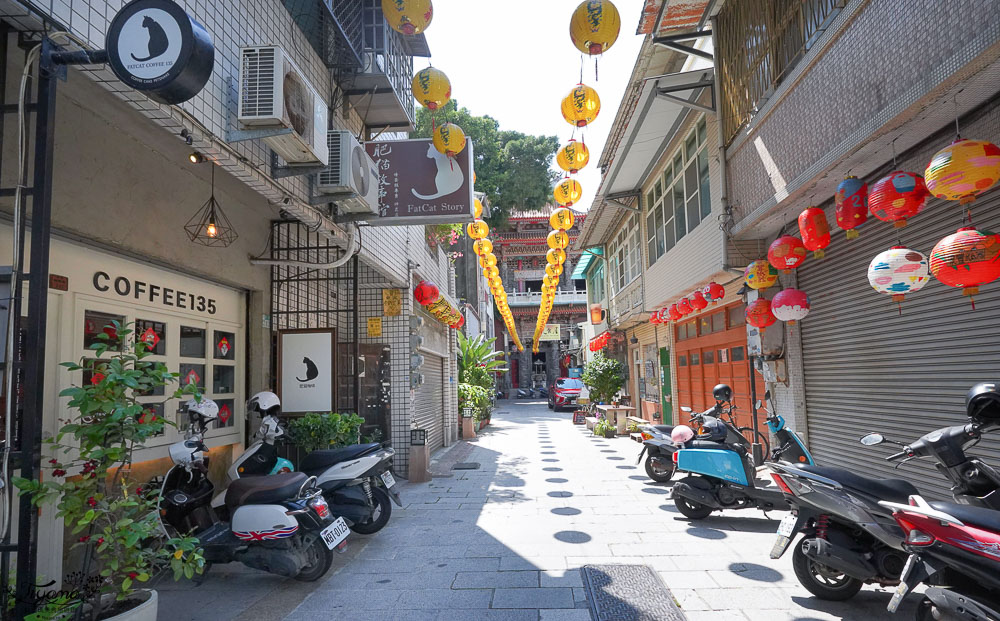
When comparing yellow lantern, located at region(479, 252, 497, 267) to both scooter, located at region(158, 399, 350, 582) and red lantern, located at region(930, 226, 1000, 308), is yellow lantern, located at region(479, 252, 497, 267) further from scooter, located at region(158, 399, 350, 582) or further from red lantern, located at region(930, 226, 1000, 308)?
red lantern, located at region(930, 226, 1000, 308)

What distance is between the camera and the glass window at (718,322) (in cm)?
1111

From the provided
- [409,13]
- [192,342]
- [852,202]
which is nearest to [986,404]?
[852,202]

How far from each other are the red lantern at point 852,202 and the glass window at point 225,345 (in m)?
6.84

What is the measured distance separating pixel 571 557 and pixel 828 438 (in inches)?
160

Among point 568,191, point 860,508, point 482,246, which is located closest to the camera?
point 860,508

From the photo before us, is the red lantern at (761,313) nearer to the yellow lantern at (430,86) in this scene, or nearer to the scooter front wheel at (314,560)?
the yellow lantern at (430,86)

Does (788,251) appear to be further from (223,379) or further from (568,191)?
(223,379)

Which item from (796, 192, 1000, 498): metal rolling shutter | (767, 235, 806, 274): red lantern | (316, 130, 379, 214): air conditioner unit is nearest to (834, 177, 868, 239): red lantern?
(796, 192, 1000, 498): metal rolling shutter

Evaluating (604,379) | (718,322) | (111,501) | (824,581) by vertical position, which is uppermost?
(718,322)

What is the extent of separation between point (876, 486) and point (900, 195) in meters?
2.20

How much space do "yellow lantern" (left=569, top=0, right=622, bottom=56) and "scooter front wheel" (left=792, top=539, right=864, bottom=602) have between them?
4940mm

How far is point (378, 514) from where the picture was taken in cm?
633

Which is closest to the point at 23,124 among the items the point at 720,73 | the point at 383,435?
the point at 383,435

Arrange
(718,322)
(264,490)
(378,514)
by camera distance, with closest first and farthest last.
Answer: (264,490), (378,514), (718,322)
